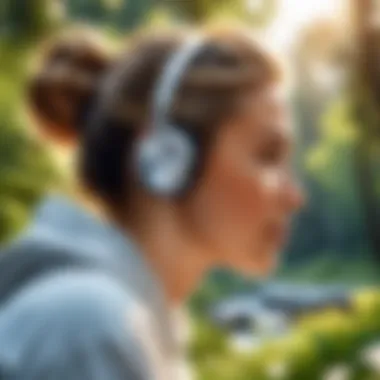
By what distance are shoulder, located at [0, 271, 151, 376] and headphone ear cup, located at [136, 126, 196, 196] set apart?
117 millimetres

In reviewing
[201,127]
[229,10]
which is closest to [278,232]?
[201,127]

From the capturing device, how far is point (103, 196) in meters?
0.98

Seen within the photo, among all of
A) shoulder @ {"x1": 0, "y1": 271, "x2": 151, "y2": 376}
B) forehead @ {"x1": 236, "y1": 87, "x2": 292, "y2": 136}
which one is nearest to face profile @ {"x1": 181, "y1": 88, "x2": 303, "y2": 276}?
forehead @ {"x1": 236, "y1": 87, "x2": 292, "y2": 136}

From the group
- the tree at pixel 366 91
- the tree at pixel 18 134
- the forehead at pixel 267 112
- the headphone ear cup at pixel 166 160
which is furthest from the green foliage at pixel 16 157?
the tree at pixel 366 91

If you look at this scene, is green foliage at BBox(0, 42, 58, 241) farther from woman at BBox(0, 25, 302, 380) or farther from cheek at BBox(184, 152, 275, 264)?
cheek at BBox(184, 152, 275, 264)

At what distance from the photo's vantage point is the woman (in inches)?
36.6

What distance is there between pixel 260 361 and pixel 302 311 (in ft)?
0.24

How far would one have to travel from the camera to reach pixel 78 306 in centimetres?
91

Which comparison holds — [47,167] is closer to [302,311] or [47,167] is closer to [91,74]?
[91,74]

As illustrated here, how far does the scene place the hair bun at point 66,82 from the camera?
0.98m

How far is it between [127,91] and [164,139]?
72 millimetres

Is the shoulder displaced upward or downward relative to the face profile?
downward

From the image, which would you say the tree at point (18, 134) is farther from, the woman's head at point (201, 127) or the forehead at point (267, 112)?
the forehead at point (267, 112)

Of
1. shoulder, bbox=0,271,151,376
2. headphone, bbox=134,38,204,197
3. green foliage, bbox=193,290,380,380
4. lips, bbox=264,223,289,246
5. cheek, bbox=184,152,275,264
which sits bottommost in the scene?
green foliage, bbox=193,290,380,380
